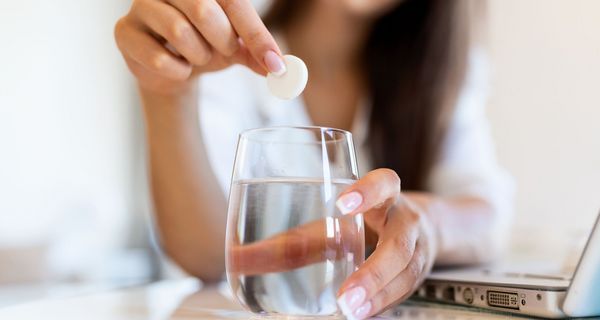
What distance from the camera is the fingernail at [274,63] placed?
1.97ft

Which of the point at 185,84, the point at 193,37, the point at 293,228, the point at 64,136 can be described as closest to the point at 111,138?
the point at 64,136

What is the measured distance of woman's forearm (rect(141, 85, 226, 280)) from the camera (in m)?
1.02

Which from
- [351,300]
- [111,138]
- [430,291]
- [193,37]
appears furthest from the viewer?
[111,138]

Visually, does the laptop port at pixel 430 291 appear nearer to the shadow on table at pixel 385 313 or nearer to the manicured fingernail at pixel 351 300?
the shadow on table at pixel 385 313

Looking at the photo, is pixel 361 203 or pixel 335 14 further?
pixel 335 14

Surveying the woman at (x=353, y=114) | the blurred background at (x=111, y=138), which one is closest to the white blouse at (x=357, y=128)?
the woman at (x=353, y=114)

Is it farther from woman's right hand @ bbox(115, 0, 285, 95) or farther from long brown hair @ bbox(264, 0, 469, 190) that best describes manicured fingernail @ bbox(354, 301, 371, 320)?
long brown hair @ bbox(264, 0, 469, 190)

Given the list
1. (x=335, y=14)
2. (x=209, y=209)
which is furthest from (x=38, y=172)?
(x=335, y=14)

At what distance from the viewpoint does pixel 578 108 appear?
193 centimetres

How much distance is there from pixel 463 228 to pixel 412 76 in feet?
2.02

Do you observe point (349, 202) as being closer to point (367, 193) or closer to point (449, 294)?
point (367, 193)

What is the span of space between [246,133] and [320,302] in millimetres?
181

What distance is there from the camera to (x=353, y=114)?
1575 millimetres

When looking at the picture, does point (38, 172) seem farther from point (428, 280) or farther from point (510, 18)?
point (510, 18)
